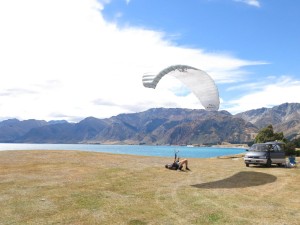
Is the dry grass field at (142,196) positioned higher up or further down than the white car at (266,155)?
further down

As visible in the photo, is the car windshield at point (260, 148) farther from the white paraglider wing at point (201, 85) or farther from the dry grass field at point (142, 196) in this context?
the white paraglider wing at point (201, 85)

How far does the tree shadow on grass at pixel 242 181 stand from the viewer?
2353cm

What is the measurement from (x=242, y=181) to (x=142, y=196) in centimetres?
986

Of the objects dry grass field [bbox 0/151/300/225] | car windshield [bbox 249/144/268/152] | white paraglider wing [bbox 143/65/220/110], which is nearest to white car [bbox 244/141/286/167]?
car windshield [bbox 249/144/268/152]

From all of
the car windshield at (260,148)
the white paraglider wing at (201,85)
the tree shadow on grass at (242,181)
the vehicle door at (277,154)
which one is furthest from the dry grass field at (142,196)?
the car windshield at (260,148)

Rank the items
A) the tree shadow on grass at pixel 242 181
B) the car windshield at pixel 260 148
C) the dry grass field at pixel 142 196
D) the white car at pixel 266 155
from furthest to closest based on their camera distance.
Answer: the car windshield at pixel 260 148, the white car at pixel 266 155, the tree shadow on grass at pixel 242 181, the dry grass field at pixel 142 196

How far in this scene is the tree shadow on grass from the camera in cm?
2353

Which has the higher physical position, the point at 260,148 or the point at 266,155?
the point at 260,148

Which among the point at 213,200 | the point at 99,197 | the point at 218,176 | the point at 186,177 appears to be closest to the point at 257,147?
the point at 218,176

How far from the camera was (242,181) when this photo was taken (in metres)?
25.8

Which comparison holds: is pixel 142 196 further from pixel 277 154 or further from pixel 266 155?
pixel 277 154

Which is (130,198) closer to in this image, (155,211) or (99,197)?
(99,197)

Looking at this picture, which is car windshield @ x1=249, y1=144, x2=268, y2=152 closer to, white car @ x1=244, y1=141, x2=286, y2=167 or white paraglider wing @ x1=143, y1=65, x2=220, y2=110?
white car @ x1=244, y1=141, x2=286, y2=167

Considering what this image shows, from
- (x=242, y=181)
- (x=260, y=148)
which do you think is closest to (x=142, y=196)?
(x=242, y=181)
